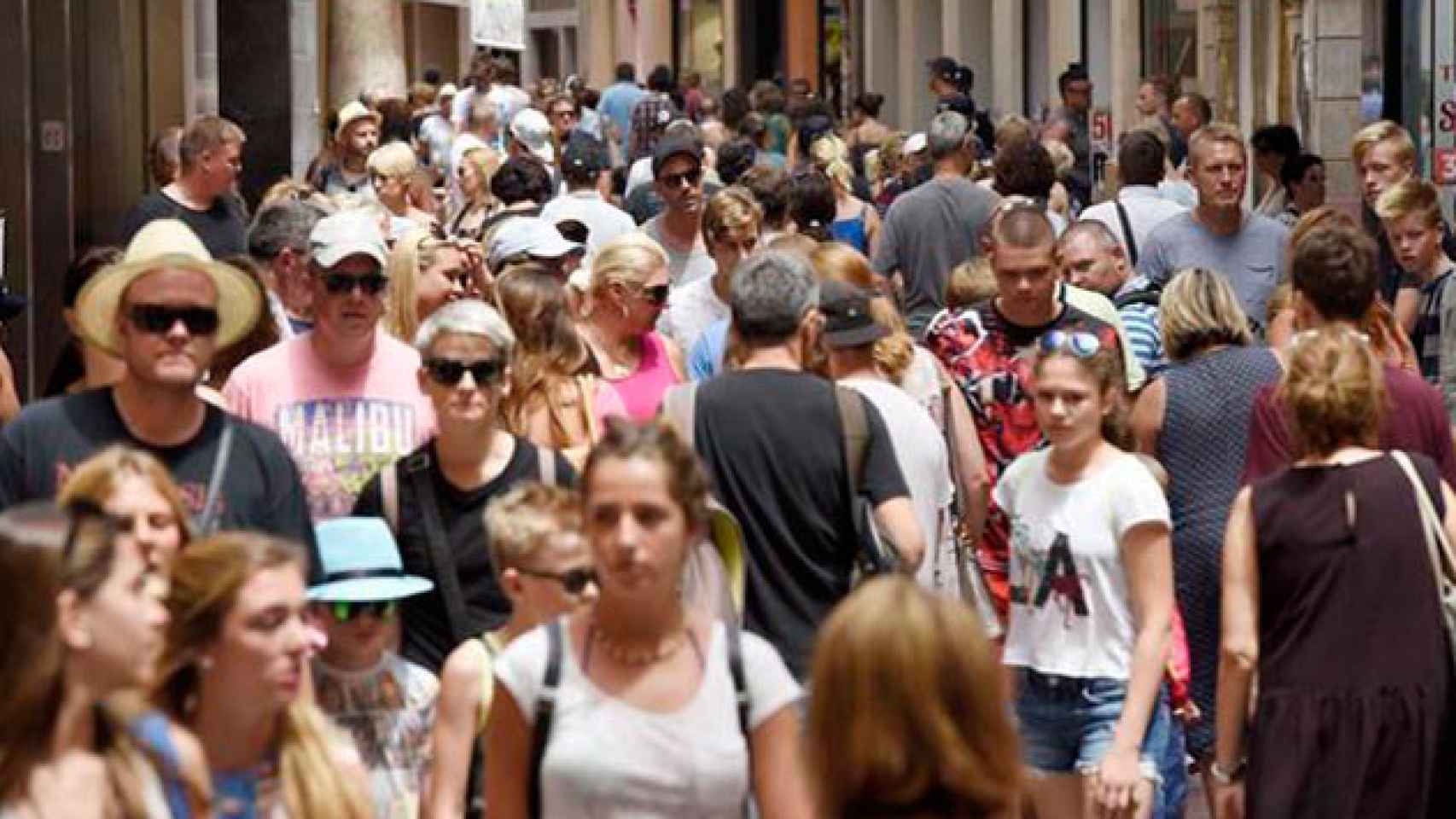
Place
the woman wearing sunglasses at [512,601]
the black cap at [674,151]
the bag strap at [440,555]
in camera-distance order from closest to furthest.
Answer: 1. the woman wearing sunglasses at [512,601]
2. the bag strap at [440,555]
3. the black cap at [674,151]

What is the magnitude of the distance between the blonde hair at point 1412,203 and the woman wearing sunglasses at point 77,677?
27.0ft

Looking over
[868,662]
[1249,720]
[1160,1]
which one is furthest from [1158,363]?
[1160,1]

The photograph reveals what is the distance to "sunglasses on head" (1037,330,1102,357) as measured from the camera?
34.0 ft

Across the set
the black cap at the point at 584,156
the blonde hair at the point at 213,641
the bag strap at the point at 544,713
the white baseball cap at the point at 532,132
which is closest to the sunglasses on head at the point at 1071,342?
the bag strap at the point at 544,713

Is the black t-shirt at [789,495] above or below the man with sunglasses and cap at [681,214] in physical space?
below

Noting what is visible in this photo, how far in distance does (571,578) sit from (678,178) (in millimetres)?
7840

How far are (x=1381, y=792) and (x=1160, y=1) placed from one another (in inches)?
1187

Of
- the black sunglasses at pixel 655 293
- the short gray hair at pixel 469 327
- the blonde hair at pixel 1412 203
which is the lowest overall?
the short gray hair at pixel 469 327

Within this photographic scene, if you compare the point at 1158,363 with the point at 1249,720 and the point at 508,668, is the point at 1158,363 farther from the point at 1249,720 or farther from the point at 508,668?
the point at 508,668

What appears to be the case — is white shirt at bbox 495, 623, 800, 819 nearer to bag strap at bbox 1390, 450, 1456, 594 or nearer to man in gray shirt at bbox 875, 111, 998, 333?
bag strap at bbox 1390, 450, 1456, 594

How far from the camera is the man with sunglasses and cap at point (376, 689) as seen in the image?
7.69 m

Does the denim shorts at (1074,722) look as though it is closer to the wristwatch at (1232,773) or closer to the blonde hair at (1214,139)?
the wristwatch at (1232,773)

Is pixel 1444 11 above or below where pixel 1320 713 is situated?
above

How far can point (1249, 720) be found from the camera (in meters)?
9.02
